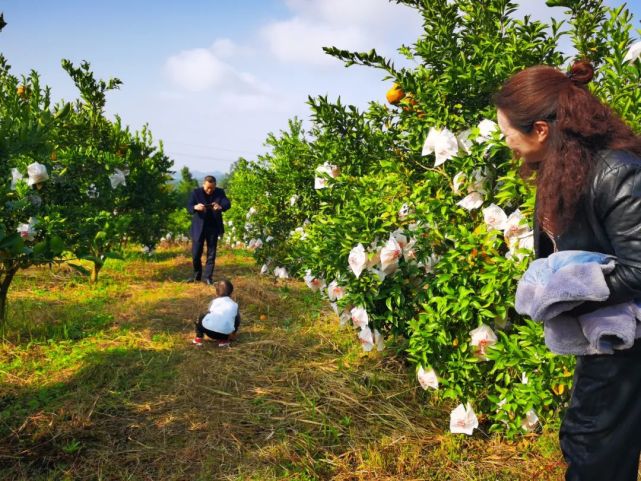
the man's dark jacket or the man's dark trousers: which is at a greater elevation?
the man's dark jacket

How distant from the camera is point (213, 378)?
13.2 feet

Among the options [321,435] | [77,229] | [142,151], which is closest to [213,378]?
[321,435]

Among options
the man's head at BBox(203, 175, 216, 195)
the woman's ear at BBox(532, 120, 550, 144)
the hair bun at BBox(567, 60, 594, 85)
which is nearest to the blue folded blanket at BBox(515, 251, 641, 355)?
the woman's ear at BBox(532, 120, 550, 144)

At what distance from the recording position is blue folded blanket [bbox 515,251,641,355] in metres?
1.60

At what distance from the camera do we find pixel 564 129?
5.56ft

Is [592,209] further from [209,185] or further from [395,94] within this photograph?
[209,185]

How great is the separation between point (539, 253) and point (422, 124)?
1.46 metres

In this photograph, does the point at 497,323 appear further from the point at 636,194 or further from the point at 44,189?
the point at 44,189

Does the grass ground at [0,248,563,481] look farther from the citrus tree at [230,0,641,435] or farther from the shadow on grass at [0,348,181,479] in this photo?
the citrus tree at [230,0,641,435]

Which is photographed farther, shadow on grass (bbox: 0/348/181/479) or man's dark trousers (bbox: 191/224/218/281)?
man's dark trousers (bbox: 191/224/218/281)

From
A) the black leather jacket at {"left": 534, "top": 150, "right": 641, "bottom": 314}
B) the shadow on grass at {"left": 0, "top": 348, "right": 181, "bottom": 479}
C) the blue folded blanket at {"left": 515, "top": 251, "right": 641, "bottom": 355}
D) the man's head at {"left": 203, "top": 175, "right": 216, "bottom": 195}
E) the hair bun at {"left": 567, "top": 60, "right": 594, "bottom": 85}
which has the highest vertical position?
the hair bun at {"left": 567, "top": 60, "right": 594, "bottom": 85}

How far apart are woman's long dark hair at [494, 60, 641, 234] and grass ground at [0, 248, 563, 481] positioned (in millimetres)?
1694

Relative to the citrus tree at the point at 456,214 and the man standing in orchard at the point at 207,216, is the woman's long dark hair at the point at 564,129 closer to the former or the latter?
the citrus tree at the point at 456,214

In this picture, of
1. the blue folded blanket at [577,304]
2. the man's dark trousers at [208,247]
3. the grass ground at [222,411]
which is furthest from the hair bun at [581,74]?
the man's dark trousers at [208,247]
